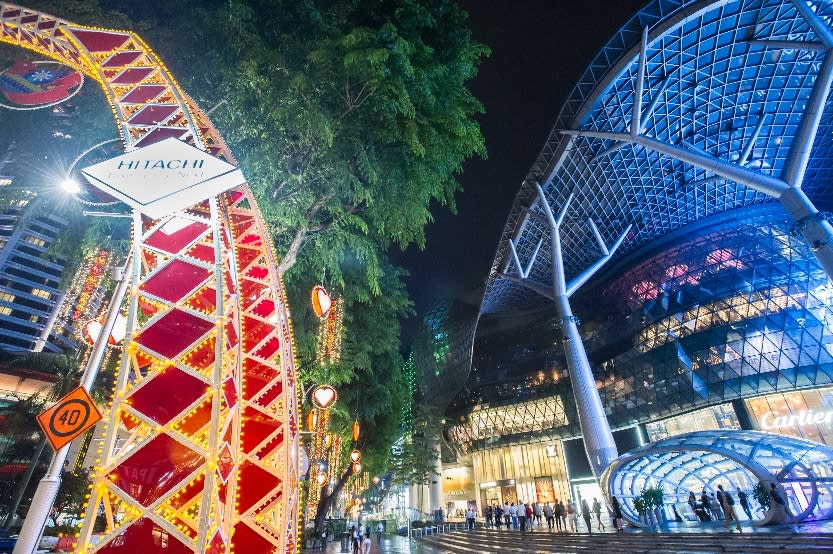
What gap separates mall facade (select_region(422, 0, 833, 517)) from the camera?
20.1m

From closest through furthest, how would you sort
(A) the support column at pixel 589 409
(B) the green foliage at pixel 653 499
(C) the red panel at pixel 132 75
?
(C) the red panel at pixel 132 75
(B) the green foliage at pixel 653 499
(A) the support column at pixel 589 409

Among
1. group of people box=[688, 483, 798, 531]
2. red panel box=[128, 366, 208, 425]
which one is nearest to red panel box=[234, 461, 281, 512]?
red panel box=[128, 366, 208, 425]

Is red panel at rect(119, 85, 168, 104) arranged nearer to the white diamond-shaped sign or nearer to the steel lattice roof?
the white diamond-shaped sign

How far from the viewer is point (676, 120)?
2612cm

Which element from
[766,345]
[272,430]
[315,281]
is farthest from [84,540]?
[766,345]

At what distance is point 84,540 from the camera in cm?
293

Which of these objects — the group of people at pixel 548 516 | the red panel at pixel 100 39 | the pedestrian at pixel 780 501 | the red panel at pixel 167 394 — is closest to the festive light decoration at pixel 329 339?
the red panel at pixel 100 39

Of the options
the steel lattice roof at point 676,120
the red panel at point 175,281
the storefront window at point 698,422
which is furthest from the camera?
the storefront window at point 698,422

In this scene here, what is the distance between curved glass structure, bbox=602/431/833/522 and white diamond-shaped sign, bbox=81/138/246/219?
17233 mm

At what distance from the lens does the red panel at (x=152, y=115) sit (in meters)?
4.68

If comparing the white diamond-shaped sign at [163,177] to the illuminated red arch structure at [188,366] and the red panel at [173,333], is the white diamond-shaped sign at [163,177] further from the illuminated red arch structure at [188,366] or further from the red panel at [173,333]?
the red panel at [173,333]

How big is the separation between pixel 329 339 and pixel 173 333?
328 inches

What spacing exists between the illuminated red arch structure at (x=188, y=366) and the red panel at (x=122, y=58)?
0.04ft

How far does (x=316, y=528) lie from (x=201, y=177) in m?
20.7
